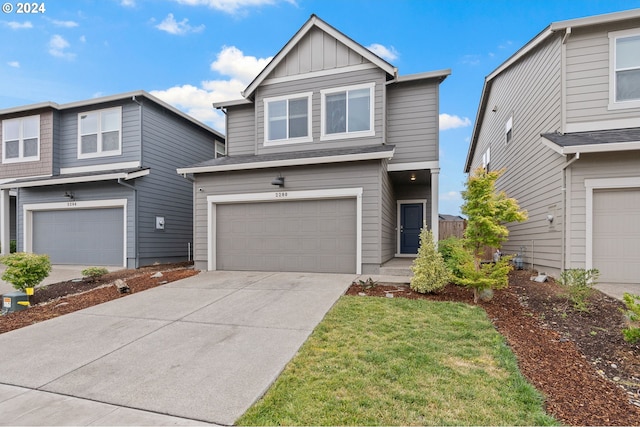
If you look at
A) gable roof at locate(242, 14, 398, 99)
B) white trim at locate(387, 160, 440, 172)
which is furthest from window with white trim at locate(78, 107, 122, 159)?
white trim at locate(387, 160, 440, 172)

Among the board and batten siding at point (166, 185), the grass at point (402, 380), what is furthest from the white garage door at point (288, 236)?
the grass at point (402, 380)

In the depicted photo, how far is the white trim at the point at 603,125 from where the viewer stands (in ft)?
23.6

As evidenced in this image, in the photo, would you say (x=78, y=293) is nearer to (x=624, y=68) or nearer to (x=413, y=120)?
(x=413, y=120)

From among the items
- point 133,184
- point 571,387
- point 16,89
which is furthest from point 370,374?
point 16,89

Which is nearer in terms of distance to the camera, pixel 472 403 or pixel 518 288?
pixel 472 403

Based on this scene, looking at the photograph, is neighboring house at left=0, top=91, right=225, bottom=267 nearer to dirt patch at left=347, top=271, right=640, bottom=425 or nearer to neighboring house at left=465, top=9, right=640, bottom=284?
dirt patch at left=347, top=271, right=640, bottom=425

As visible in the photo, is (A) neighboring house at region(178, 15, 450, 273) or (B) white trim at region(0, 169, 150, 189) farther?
(B) white trim at region(0, 169, 150, 189)

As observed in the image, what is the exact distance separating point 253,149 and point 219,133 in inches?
196

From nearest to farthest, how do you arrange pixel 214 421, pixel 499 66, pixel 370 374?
pixel 214 421 → pixel 370 374 → pixel 499 66

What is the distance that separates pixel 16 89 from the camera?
12516 millimetres

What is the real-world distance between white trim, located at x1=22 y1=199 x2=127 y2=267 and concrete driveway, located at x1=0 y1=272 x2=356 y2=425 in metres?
5.32

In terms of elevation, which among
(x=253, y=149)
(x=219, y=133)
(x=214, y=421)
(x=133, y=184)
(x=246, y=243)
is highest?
(x=219, y=133)

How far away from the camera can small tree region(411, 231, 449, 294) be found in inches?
250

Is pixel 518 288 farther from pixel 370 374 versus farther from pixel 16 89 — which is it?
pixel 16 89
